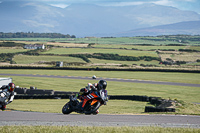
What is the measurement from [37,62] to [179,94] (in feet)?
224

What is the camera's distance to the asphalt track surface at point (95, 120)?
1631cm

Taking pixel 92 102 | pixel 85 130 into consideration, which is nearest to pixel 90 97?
pixel 92 102

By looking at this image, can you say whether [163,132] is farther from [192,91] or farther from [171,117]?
[192,91]

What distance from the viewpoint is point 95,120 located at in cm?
1722

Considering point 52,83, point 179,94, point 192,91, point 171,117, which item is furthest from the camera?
point 52,83

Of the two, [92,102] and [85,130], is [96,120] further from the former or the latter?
[85,130]

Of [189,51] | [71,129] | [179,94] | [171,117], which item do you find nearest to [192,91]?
[179,94]

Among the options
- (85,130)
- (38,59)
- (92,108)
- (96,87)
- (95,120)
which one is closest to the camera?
(85,130)

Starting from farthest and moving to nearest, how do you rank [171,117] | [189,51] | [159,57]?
1. [189,51]
2. [159,57]
3. [171,117]

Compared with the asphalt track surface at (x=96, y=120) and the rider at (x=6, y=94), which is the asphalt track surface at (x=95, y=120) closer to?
the asphalt track surface at (x=96, y=120)

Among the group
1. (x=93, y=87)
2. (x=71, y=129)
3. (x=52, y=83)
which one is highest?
(x=93, y=87)

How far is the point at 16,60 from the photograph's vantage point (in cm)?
11212

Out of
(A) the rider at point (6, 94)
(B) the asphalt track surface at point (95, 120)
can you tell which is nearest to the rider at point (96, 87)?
(B) the asphalt track surface at point (95, 120)

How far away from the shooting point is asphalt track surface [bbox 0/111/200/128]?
1631cm
